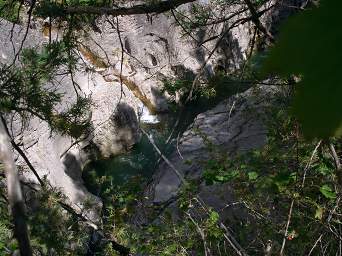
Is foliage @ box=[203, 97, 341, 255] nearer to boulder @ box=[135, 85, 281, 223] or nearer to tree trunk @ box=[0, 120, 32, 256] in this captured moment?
boulder @ box=[135, 85, 281, 223]

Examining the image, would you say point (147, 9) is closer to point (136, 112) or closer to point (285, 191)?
point (285, 191)

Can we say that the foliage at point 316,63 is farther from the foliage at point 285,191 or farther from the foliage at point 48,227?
the foliage at point 48,227

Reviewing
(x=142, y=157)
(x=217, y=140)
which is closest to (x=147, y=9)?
(x=217, y=140)

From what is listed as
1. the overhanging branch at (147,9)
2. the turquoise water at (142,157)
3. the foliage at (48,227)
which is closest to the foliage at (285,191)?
the overhanging branch at (147,9)

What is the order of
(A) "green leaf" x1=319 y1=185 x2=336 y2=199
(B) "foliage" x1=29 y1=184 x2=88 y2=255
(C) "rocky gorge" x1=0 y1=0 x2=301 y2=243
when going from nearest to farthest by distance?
(A) "green leaf" x1=319 y1=185 x2=336 y2=199 < (B) "foliage" x1=29 y1=184 x2=88 y2=255 < (C) "rocky gorge" x1=0 y1=0 x2=301 y2=243

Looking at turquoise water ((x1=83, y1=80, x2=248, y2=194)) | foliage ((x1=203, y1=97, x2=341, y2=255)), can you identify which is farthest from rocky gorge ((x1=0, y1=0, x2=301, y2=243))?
foliage ((x1=203, y1=97, x2=341, y2=255))

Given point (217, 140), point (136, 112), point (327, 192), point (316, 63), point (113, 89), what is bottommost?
point (327, 192)

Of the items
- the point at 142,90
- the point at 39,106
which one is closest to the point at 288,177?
the point at 39,106

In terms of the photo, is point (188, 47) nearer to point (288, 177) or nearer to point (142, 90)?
point (142, 90)
